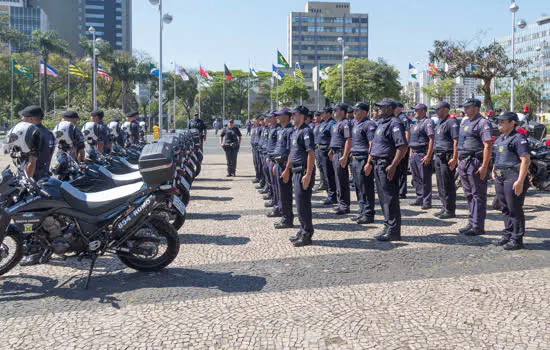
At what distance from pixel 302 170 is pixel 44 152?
137 inches

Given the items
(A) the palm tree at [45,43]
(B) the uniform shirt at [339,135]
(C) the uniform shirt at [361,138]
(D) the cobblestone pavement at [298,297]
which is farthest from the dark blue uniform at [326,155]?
(A) the palm tree at [45,43]

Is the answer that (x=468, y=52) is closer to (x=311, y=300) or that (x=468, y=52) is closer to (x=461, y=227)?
(x=461, y=227)

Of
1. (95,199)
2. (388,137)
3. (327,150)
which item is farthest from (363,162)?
(95,199)

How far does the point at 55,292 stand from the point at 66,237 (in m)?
0.54

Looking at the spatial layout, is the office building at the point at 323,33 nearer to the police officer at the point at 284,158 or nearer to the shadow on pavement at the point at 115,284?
the police officer at the point at 284,158

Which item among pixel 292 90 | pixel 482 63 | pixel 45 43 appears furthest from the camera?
pixel 292 90

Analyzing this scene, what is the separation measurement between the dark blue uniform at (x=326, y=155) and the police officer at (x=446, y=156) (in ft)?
6.95

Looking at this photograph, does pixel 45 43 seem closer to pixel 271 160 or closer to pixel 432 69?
pixel 432 69

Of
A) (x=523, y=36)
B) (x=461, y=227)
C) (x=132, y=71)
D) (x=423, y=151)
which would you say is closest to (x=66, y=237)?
(x=461, y=227)

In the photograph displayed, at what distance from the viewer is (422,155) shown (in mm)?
A: 9961

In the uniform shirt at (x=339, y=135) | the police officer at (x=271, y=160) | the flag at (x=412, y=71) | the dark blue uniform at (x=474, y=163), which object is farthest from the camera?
the flag at (x=412, y=71)

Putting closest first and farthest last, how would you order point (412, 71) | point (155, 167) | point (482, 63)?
Answer: point (155, 167), point (482, 63), point (412, 71)

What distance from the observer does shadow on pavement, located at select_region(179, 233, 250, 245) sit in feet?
23.0

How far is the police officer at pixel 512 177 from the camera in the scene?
634 cm
